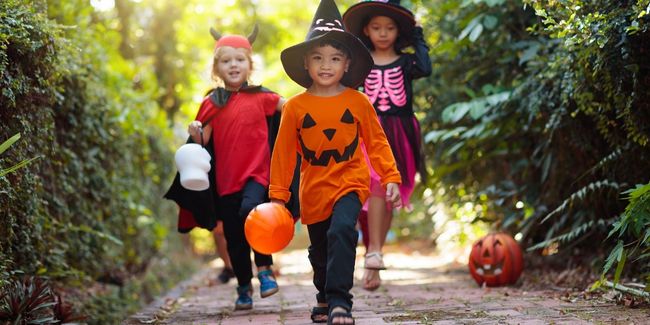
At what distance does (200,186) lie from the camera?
15.8 ft

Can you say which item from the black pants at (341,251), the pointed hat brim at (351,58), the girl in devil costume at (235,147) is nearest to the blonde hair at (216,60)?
the girl in devil costume at (235,147)

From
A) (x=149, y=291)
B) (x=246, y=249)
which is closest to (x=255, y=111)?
(x=246, y=249)

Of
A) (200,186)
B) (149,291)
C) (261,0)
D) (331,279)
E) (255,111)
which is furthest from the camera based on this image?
(261,0)

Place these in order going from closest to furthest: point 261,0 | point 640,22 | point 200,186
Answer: point 640,22, point 200,186, point 261,0

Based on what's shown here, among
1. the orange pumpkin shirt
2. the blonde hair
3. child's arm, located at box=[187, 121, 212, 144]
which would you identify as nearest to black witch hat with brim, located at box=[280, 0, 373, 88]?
the orange pumpkin shirt

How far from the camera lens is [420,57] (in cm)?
577

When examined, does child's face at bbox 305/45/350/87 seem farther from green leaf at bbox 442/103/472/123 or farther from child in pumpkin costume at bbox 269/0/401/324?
green leaf at bbox 442/103/472/123

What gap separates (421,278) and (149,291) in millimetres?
3335

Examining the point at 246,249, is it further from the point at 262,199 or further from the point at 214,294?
the point at 214,294

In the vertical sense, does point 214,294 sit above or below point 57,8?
below

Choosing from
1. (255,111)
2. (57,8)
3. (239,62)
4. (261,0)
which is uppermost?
(261,0)

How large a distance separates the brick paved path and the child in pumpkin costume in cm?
51

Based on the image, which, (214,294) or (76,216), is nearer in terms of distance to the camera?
(76,216)

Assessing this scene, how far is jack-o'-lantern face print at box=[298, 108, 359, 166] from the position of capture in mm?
4047
